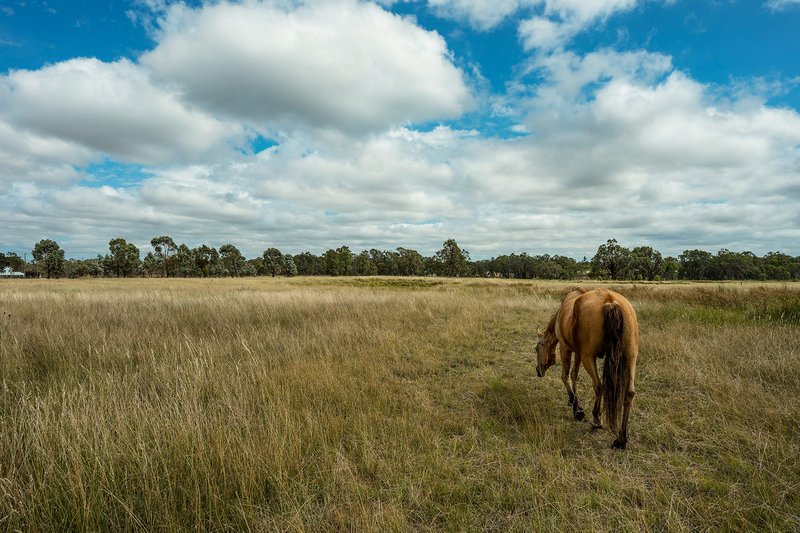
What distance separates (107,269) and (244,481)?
124 m

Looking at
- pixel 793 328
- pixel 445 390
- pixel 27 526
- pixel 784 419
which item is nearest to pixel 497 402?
pixel 445 390

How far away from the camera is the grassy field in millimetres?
2656

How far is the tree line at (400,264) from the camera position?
8844 centimetres

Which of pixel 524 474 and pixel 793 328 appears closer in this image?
pixel 524 474

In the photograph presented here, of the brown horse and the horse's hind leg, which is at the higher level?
the brown horse

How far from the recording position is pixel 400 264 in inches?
4865

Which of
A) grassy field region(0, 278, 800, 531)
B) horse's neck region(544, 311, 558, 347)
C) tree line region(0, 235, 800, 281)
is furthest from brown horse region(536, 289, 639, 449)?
tree line region(0, 235, 800, 281)

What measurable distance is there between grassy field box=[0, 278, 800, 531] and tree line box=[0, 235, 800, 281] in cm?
9607

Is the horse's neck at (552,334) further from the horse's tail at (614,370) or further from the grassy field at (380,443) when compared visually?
the horse's tail at (614,370)

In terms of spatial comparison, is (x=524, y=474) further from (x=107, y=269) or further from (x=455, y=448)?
(x=107, y=269)

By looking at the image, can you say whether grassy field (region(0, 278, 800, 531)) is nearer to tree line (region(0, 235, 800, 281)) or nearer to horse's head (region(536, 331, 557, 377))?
horse's head (region(536, 331, 557, 377))

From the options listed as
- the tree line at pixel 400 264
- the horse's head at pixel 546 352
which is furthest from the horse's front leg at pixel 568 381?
the tree line at pixel 400 264

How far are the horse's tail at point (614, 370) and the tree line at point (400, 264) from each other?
3838 inches

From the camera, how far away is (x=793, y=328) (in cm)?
883
